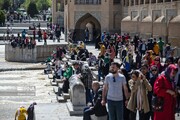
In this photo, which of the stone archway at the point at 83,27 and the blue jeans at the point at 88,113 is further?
the stone archway at the point at 83,27

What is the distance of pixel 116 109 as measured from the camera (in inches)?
420

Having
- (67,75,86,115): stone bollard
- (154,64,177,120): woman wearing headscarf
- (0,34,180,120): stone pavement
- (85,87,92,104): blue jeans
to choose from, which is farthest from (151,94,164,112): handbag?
(67,75,86,115): stone bollard

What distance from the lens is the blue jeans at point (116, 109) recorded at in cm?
1062

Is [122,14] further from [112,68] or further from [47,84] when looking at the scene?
[112,68]

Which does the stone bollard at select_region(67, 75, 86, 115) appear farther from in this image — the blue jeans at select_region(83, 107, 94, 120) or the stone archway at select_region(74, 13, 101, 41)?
the stone archway at select_region(74, 13, 101, 41)

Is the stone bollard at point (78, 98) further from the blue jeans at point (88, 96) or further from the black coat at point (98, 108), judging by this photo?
the black coat at point (98, 108)

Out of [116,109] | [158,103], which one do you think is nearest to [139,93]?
[116,109]

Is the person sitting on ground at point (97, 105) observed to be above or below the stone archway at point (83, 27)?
below

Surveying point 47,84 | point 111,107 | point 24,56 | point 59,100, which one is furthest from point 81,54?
point 111,107

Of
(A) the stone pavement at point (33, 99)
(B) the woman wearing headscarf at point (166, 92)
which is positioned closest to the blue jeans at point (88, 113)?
(A) the stone pavement at point (33, 99)

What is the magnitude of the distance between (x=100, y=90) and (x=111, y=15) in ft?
115

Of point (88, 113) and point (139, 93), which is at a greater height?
point (139, 93)

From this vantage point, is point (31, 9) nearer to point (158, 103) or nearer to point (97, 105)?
point (97, 105)

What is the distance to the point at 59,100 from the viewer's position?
19.1 metres
